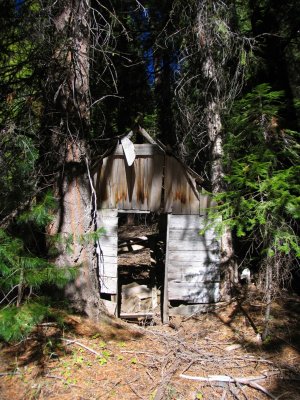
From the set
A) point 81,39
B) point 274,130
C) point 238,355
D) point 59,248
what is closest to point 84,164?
point 59,248

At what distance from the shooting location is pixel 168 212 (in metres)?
7.57

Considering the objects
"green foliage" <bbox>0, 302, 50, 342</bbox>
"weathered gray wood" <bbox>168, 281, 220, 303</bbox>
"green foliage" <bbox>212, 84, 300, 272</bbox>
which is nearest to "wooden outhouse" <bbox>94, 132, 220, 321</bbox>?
"weathered gray wood" <bbox>168, 281, 220, 303</bbox>

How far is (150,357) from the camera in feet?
17.3

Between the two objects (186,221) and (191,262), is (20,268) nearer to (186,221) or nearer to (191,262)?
(186,221)

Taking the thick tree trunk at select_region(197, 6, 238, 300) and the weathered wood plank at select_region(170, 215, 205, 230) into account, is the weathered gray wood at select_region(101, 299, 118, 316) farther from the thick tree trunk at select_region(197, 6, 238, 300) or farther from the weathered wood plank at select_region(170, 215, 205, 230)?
the thick tree trunk at select_region(197, 6, 238, 300)

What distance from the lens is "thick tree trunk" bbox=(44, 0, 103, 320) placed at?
5551 millimetres

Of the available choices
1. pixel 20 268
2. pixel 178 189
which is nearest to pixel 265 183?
pixel 178 189

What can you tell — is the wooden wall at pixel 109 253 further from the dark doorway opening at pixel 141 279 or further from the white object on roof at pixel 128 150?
the dark doorway opening at pixel 141 279

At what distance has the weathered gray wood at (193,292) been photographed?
759 cm

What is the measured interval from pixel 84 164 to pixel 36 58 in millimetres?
1664

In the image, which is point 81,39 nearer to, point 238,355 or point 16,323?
point 16,323

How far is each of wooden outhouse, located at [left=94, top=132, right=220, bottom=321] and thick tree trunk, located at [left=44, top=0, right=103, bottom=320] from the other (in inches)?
64.6

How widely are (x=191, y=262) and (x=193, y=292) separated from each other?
23.9 inches

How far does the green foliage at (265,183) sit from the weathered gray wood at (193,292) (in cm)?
215
